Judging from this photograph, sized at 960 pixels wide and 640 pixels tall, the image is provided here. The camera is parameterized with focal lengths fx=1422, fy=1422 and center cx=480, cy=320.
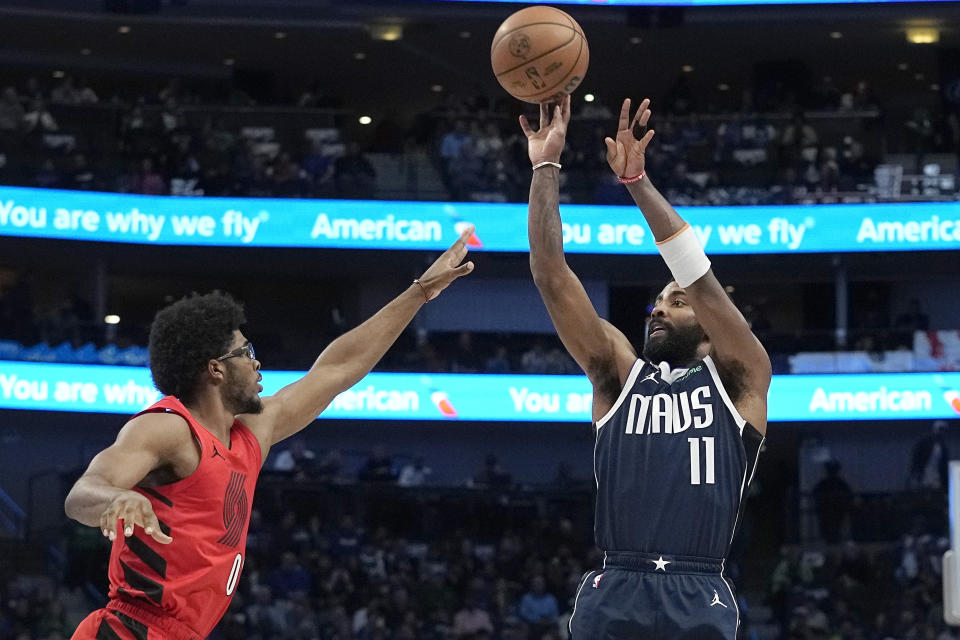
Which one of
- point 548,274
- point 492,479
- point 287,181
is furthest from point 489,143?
point 548,274

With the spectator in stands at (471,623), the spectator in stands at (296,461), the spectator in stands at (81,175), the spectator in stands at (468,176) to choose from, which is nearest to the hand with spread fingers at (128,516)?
the spectator in stands at (471,623)

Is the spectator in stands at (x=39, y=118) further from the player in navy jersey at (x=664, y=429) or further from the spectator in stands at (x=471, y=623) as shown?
the player in navy jersey at (x=664, y=429)

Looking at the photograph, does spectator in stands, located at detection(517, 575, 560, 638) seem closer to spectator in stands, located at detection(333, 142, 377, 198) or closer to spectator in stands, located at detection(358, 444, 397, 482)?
spectator in stands, located at detection(358, 444, 397, 482)

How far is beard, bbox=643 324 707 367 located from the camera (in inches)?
191

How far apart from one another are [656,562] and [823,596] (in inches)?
522

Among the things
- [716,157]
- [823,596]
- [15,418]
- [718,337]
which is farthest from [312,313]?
[718,337]

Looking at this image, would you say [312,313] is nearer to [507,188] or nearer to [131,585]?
[507,188]

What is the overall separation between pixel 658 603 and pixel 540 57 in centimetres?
Answer: 230

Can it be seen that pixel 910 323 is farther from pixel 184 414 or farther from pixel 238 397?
pixel 184 414

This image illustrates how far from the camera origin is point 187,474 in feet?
14.3

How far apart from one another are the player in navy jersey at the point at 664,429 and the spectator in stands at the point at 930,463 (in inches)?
585

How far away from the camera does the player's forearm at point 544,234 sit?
4.85 m

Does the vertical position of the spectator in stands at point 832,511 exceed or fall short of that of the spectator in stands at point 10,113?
it falls short

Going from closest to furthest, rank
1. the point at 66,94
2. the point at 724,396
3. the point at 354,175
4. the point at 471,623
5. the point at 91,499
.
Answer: the point at 91,499, the point at 724,396, the point at 471,623, the point at 354,175, the point at 66,94
